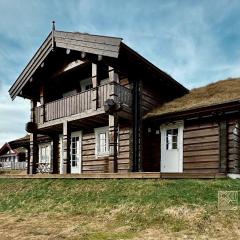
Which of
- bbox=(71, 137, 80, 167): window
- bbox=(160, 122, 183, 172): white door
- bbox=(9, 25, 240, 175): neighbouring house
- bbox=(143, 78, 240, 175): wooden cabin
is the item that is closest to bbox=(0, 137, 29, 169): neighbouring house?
bbox=(71, 137, 80, 167): window

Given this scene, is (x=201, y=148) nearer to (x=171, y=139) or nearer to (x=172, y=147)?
(x=172, y=147)

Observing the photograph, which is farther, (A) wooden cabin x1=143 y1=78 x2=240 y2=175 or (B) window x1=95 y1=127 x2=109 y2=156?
(B) window x1=95 y1=127 x2=109 y2=156

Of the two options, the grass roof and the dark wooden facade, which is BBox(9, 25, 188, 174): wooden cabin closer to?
the grass roof

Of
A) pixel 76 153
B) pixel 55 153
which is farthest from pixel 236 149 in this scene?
pixel 55 153

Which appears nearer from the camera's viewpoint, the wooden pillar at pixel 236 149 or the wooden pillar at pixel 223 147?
the wooden pillar at pixel 236 149

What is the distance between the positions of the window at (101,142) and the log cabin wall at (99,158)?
0.28 metres

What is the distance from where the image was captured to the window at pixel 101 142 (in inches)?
731

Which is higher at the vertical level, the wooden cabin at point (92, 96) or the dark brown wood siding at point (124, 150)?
the wooden cabin at point (92, 96)

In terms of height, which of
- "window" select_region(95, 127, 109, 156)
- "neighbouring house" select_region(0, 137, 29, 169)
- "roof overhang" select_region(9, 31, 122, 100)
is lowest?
"neighbouring house" select_region(0, 137, 29, 169)

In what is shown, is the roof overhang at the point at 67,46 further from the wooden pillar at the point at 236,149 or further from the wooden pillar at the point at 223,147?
the wooden pillar at the point at 236,149

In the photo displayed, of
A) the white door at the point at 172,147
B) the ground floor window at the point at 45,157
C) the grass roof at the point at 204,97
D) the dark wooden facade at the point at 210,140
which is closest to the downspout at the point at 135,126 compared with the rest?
the grass roof at the point at 204,97

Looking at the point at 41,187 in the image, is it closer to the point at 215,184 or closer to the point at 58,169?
the point at 215,184

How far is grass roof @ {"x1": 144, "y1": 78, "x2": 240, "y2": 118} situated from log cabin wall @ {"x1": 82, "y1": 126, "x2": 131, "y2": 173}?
1613mm

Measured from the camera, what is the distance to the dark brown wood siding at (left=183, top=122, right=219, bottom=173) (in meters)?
14.5
